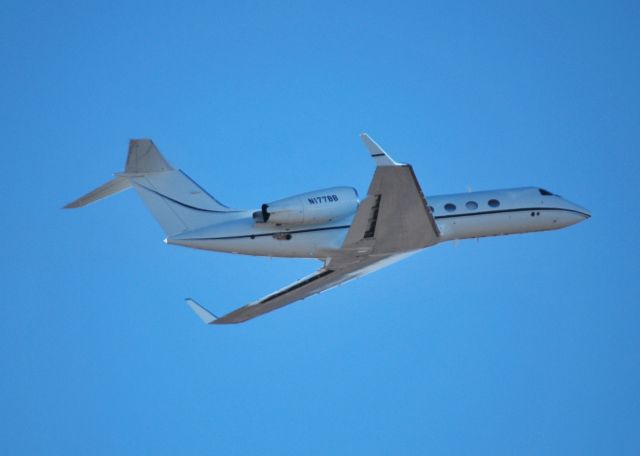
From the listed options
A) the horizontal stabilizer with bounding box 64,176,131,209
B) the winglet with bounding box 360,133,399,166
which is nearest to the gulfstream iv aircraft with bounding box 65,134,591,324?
the horizontal stabilizer with bounding box 64,176,131,209

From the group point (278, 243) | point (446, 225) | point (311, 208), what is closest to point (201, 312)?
point (278, 243)

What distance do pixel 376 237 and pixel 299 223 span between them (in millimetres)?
1991

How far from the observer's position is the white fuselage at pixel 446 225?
2730cm

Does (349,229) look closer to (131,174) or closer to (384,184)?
(384,184)

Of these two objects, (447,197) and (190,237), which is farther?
(447,197)

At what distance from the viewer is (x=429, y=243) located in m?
28.1

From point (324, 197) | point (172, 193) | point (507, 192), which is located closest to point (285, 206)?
point (324, 197)

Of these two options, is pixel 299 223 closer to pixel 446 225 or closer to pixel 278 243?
pixel 278 243

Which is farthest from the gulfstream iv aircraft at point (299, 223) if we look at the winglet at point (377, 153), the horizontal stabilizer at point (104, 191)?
the winglet at point (377, 153)

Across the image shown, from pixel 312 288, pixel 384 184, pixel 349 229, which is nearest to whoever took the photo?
pixel 384 184

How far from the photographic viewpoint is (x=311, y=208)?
27016 millimetres

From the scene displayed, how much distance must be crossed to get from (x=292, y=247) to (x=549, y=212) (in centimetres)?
818

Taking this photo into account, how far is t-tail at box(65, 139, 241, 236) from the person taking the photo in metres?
27.3

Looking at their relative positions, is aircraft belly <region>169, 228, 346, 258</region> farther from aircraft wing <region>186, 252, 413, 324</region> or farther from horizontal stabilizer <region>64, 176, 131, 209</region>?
horizontal stabilizer <region>64, 176, 131, 209</region>
